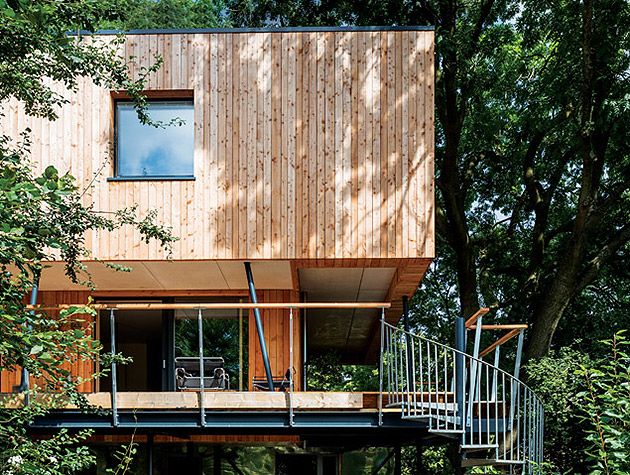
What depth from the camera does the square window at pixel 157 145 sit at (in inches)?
476

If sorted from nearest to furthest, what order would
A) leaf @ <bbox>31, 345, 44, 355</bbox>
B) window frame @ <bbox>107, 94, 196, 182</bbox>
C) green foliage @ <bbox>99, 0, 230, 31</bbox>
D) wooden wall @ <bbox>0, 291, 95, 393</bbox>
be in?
leaf @ <bbox>31, 345, 44, 355</bbox>, window frame @ <bbox>107, 94, 196, 182</bbox>, wooden wall @ <bbox>0, 291, 95, 393</bbox>, green foliage @ <bbox>99, 0, 230, 31</bbox>

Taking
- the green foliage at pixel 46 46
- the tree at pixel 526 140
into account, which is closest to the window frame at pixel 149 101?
the green foliage at pixel 46 46

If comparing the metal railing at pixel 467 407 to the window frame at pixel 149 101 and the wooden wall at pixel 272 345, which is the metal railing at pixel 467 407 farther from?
the window frame at pixel 149 101

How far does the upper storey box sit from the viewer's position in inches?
463

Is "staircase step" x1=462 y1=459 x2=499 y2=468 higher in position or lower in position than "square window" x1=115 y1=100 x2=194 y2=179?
lower

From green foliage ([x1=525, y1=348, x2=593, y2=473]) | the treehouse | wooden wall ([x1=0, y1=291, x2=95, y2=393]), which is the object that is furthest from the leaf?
green foliage ([x1=525, y1=348, x2=593, y2=473])

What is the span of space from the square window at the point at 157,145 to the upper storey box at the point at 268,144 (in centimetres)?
2

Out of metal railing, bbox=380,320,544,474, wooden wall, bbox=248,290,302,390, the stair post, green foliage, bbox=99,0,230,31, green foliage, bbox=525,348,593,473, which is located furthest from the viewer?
green foliage, bbox=99,0,230,31

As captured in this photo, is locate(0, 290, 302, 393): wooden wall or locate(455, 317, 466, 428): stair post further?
locate(0, 290, 302, 393): wooden wall

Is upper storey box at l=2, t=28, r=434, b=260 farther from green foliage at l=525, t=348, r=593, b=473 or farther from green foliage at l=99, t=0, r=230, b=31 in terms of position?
green foliage at l=99, t=0, r=230, b=31

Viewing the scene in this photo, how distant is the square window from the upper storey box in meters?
0.02

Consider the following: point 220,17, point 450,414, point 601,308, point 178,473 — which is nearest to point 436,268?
point 601,308

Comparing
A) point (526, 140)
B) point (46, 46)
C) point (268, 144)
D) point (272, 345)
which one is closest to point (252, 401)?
point (272, 345)

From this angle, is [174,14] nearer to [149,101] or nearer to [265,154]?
[149,101]
